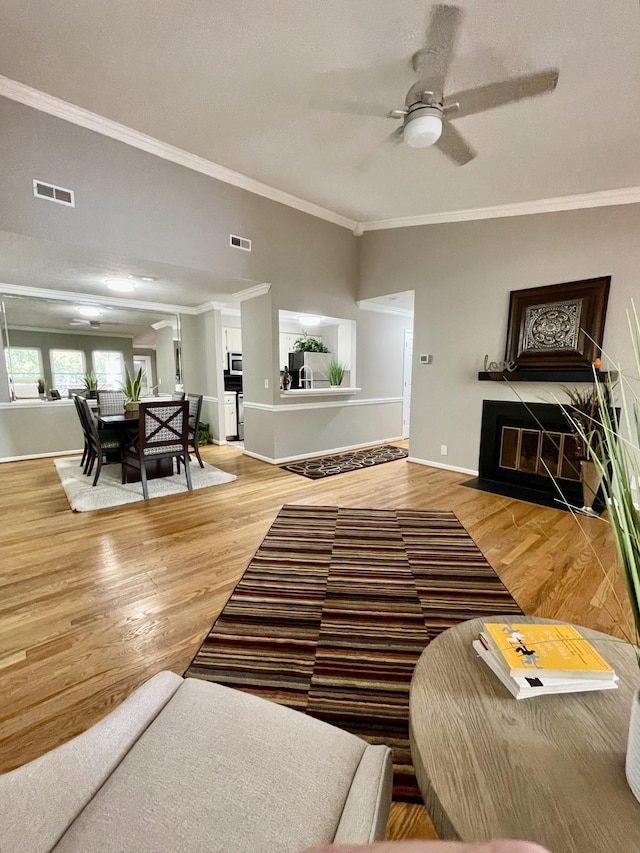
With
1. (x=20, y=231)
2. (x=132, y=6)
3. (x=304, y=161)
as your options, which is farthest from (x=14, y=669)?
(x=304, y=161)

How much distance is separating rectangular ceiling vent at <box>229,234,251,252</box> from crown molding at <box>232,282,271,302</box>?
0.47 metres

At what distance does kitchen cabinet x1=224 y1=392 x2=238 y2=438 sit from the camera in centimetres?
640

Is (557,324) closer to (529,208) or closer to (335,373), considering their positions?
(529,208)

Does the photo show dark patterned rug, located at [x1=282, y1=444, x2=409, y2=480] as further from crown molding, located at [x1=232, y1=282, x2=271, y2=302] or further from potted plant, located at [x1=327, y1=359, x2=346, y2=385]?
crown molding, located at [x1=232, y1=282, x2=271, y2=302]

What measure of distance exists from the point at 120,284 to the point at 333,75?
11.3ft

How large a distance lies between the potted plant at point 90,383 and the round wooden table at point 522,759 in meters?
6.02

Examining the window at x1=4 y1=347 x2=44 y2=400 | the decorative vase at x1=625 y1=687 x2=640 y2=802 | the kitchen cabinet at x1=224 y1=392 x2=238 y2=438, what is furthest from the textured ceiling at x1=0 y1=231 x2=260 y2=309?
the decorative vase at x1=625 y1=687 x2=640 y2=802

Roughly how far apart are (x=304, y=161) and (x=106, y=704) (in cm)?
435

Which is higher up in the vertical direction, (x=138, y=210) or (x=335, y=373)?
(x=138, y=210)

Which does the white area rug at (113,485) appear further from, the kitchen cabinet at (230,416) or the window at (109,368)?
the kitchen cabinet at (230,416)

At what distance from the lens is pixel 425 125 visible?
7.43 ft

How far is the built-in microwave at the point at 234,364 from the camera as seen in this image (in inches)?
256

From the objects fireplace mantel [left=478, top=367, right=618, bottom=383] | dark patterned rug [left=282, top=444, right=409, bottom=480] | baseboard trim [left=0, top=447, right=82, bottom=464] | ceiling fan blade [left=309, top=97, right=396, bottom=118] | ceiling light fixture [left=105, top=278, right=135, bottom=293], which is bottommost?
dark patterned rug [left=282, top=444, right=409, bottom=480]

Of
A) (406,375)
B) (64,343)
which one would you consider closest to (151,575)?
(64,343)
